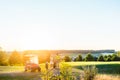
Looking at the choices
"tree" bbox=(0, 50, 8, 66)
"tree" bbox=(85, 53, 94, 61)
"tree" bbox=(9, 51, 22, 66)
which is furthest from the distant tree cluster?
"tree" bbox=(0, 50, 8, 66)

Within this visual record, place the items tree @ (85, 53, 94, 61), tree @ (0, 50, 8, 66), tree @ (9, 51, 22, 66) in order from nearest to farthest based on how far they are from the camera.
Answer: tree @ (0, 50, 8, 66)
tree @ (9, 51, 22, 66)
tree @ (85, 53, 94, 61)

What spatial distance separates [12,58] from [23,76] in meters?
17.5

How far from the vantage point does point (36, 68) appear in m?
22.2

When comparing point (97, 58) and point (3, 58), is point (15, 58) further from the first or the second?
point (97, 58)

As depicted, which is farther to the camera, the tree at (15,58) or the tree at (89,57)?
the tree at (89,57)

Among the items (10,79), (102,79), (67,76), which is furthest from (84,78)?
(10,79)

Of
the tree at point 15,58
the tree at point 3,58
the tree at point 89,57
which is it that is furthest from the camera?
the tree at point 89,57

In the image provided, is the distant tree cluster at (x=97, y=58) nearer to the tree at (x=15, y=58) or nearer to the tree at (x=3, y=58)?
the tree at (x=15, y=58)

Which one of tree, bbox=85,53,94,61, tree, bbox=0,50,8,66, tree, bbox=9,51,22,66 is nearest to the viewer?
tree, bbox=0,50,8,66

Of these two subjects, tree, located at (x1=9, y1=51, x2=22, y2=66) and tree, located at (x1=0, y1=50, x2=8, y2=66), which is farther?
tree, located at (x1=9, y1=51, x2=22, y2=66)

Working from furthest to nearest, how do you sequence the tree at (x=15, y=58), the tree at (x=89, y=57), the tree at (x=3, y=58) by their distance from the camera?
the tree at (x=89, y=57) < the tree at (x=15, y=58) < the tree at (x=3, y=58)

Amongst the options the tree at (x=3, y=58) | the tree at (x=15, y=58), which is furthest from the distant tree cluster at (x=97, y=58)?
the tree at (x=3, y=58)

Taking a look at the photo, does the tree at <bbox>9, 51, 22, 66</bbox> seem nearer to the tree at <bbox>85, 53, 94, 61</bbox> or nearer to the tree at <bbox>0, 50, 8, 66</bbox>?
the tree at <bbox>0, 50, 8, 66</bbox>

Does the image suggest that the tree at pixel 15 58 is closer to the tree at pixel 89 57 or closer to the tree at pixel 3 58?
the tree at pixel 3 58
